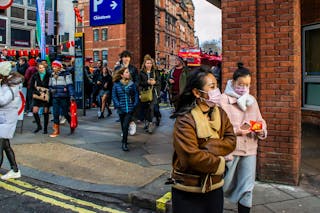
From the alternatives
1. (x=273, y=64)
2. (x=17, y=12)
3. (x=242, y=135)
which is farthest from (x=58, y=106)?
(x=17, y=12)

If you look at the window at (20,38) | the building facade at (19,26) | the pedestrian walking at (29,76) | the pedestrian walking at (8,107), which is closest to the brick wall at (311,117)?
the pedestrian walking at (8,107)

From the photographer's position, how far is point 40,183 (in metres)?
5.51

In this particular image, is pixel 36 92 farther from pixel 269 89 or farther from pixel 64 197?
pixel 269 89

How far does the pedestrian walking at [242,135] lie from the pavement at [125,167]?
56cm

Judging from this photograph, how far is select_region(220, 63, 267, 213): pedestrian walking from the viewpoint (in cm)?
381

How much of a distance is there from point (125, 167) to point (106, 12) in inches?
220

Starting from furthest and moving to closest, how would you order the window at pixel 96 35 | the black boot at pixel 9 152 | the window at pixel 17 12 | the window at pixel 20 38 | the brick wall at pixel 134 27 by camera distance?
the window at pixel 96 35
the window at pixel 20 38
the window at pixel 17 12
the brick wall at pixel 134 27
the black boot at pixel 9 152

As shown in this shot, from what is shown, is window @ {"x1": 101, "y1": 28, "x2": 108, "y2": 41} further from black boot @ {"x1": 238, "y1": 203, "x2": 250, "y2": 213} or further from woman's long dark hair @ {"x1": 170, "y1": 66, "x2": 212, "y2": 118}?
woman's long dark hair @ {"x1": 170, "y1": 66, "x2": 212, "y2": 118}

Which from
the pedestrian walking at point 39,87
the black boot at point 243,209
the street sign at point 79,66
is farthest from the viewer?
the street sign at point 79,66

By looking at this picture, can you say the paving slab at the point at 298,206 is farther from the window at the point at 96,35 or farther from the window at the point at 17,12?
the window at the point at 96,35

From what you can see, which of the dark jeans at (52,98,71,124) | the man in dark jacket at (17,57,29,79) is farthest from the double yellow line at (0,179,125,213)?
the man in dark jacket at (17,57,29,79)

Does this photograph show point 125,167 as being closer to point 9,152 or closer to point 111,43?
point 9,152

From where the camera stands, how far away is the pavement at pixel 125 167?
15.3 feet

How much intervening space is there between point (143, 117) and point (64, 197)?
440 cm
